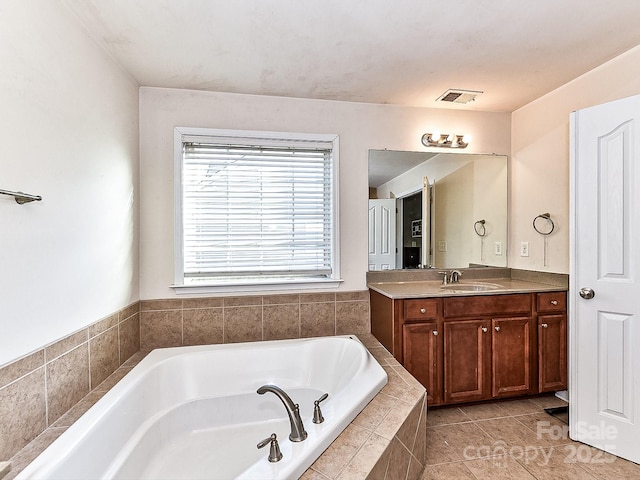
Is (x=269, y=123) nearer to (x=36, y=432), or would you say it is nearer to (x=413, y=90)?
(x=413, y=90)

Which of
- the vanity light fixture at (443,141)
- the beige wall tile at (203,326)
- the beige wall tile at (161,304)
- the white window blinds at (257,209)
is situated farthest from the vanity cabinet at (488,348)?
the beige wall tile at (161,304)

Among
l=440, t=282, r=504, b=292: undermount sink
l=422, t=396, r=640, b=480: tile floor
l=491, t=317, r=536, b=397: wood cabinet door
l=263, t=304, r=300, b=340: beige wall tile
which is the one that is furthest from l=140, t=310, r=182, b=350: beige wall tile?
l=491, t=317, r=536, b=397: wood cabinet door

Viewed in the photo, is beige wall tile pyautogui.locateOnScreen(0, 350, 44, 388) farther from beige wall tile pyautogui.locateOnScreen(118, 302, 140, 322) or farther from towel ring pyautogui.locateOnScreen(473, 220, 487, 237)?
towel ring pyautogui.locateOnScreen(473, 220, 487, 237)

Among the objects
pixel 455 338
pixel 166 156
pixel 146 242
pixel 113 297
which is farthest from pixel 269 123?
pixel 455 338

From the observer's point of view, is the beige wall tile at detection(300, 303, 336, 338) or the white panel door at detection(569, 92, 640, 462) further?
the beige wall tile at detection(300, 303, 336, 338)

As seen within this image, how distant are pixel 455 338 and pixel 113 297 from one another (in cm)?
225

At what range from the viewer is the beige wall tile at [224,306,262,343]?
2.48 metres

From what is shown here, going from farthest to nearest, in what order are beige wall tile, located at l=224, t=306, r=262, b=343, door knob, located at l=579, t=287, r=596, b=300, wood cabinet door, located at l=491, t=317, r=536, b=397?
beige wall tile, located at l=224, t=306, r=262, b=343
wood cabinet door, located at l=491, t=317, r=536, b=397
door knob, located at l=579, t=287, r=596, b=300

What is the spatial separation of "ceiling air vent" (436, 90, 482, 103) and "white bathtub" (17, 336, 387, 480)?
2.00 m

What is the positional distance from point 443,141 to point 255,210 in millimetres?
1703

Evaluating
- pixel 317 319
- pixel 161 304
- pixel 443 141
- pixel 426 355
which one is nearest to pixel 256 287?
pixel 317 319

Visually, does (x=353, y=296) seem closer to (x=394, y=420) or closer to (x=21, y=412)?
(x=394, y=420)

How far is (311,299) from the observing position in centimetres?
261

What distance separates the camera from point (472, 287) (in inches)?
102
